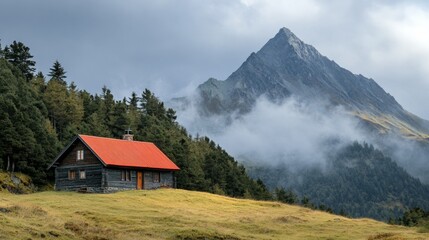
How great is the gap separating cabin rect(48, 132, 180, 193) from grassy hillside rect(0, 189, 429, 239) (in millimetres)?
7978

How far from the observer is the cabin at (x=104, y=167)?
7762 centimetres

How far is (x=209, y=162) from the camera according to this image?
135 metres

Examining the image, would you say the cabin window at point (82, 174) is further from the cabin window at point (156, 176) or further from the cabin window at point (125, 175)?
the cabin window at point (156, 176)

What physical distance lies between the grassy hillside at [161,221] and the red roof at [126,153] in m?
9.26

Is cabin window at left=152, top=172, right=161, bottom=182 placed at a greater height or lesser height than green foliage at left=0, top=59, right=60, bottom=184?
lesser

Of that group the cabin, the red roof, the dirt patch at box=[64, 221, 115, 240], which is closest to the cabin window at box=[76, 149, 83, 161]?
the cabin

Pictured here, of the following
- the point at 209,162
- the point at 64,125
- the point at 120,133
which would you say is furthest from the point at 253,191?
the point at 64,125

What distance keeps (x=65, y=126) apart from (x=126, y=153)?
43388 millimetres

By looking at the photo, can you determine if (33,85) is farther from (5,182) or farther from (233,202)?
(233,202)

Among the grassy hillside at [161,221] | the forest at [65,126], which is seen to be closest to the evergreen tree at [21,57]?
the forest at [65,126]

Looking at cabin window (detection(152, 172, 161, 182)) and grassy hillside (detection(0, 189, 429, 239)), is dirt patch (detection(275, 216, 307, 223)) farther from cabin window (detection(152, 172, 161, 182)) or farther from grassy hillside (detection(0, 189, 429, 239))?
cabin window (detection(152, 172, 161, 182))

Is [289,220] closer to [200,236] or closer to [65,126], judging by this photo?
[200,236]

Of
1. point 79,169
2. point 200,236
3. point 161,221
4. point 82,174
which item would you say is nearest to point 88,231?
point 200,236

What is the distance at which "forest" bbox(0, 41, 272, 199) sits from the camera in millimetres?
86188
